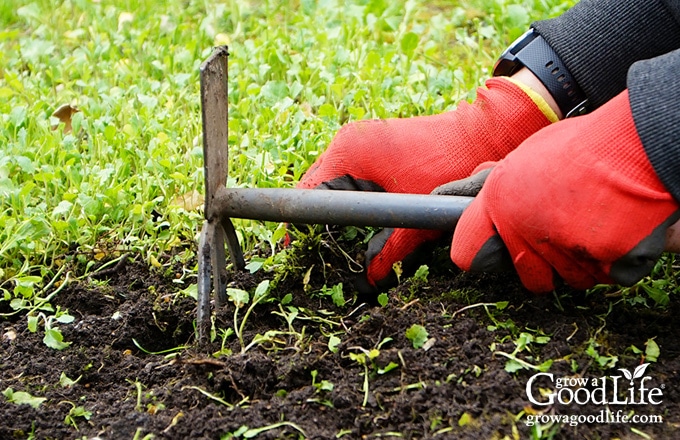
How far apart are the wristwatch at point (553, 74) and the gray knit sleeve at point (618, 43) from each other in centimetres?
2

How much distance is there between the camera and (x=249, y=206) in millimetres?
2068

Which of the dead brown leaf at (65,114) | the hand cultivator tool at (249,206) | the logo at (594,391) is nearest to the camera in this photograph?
the logo at (594,391)

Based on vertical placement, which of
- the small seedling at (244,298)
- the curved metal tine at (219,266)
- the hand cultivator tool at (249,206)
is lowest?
the small seedling at (244,298)

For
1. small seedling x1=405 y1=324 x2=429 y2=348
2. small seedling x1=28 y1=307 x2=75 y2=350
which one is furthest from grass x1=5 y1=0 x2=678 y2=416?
small seedling x1=405 y1=324 x2=429 y2=348

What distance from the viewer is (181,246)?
97.7 inches

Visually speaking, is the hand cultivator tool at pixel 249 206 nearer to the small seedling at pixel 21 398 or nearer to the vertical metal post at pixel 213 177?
the vertical metal post at pixel 213 177

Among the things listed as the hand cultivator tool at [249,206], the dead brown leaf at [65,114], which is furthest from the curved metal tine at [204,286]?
the dead brown leaf at [65,114]

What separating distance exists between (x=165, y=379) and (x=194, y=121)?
4.14 ft

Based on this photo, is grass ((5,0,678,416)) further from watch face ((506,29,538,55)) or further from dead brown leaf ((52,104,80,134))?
watch face ((506,29,538,55))

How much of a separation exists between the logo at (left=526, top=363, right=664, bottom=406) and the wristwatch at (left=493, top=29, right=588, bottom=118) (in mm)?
841

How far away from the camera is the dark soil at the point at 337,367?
1682 millimetres

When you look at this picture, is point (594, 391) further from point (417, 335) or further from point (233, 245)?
point (233, 245)

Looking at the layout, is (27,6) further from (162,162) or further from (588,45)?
(588,45)

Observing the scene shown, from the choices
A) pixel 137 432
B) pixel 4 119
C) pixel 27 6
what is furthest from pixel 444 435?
pixel 27 6
